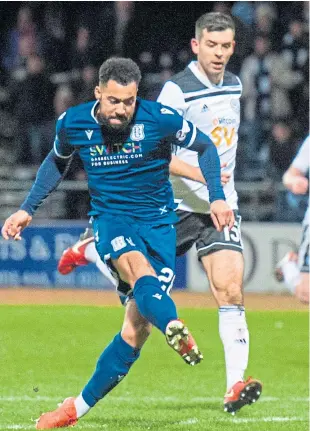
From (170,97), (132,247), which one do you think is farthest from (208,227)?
(132,247)

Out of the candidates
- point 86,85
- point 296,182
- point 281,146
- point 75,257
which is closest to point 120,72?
point 296,182

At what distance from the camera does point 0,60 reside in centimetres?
1883

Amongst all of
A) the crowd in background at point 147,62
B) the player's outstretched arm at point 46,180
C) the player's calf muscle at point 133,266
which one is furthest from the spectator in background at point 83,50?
the player's calf muscle at point 133,266

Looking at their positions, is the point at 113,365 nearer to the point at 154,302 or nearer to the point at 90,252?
the point at 154,302

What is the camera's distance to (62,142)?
6.97 m

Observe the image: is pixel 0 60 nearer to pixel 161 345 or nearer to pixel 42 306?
pixel 42 306

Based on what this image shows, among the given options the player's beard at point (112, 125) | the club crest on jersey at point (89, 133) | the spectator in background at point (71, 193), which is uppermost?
the player's beard at point (112, 125)

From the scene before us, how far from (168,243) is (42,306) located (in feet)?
28.8

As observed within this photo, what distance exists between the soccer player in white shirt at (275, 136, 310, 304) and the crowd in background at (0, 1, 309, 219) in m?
6.90

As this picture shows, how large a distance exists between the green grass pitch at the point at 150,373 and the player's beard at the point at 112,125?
5.73 feet

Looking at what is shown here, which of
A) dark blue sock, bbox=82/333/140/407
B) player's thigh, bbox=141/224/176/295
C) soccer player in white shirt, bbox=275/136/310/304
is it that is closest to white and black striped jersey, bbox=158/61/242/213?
soccer player in white shirt, bbox=275/136/310/304

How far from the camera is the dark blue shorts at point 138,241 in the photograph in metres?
6.65

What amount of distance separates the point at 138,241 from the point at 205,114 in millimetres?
1691

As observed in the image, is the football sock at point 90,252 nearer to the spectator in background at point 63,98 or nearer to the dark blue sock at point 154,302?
the dark blue sock at point 154,302
